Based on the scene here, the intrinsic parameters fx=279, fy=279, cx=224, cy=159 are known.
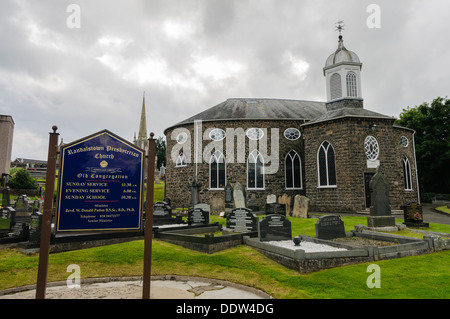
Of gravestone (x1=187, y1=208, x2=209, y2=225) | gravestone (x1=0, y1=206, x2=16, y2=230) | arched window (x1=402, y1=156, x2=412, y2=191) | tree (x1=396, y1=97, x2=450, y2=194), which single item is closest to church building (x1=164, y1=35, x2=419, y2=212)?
arched window (x1=402, y1=156, x2=412, y2=191)

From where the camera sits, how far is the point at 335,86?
73.5ft

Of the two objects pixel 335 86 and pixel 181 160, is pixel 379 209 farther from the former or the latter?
pixel 181 160

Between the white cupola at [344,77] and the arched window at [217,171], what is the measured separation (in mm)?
10001

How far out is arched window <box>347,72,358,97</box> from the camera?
2184cm

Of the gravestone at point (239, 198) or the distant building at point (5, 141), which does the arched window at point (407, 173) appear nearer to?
the gravestone at point (239, 198)

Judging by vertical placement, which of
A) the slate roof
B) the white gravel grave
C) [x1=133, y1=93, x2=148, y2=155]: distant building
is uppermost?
[x1=133, y1=93, x2=148, y2=155]: distant building

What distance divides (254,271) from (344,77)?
19.9 metres

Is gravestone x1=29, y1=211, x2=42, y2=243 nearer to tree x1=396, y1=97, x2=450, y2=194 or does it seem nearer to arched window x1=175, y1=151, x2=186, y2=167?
arched window x1=175, y1=151, x2=186, y2=167

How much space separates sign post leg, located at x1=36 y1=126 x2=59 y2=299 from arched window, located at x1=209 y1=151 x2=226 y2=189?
1849 centimetres

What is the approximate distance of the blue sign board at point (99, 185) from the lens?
4352mm

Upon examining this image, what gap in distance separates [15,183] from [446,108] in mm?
45879

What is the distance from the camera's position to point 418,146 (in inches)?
1293

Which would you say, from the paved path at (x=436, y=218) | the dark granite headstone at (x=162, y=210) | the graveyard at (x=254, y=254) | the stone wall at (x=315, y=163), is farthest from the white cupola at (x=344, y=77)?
the dark granite headstone at (x=162, y=210)

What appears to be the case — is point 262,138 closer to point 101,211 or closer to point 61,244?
point 61,244
